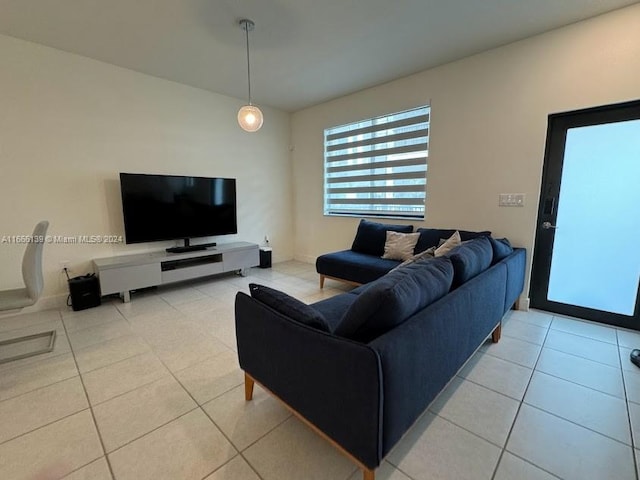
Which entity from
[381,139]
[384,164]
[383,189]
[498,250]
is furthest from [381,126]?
[498,250]

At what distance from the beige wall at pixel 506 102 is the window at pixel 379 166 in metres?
0.16

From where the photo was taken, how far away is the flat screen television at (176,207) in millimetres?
3332

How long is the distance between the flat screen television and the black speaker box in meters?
0.61

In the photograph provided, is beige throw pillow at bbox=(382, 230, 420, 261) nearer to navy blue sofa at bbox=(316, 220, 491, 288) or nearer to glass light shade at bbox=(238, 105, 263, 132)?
navy blue sofa at bbox=(316, 220, 491, 288)

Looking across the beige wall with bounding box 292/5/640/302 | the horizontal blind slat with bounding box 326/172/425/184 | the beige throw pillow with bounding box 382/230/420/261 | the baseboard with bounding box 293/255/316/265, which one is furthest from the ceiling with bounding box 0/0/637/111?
the baseboard with bounding box 293/255/316/265

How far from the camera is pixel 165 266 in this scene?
11.6ft

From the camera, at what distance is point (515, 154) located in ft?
9.38

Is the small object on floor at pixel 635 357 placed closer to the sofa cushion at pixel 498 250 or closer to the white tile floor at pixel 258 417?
the white tile floor at pixel 258 417

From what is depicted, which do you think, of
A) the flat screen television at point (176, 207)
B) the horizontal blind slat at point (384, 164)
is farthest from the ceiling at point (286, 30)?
the flat screen television at point (176, 207)

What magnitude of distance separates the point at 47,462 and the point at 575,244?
4.08 meters

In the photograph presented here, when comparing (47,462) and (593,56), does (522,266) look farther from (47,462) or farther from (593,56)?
(47,462)

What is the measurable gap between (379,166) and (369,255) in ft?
4.34

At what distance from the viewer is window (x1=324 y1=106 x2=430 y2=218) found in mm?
3613

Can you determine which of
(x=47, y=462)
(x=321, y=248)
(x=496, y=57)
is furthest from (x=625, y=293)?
(x=47, y=462)
